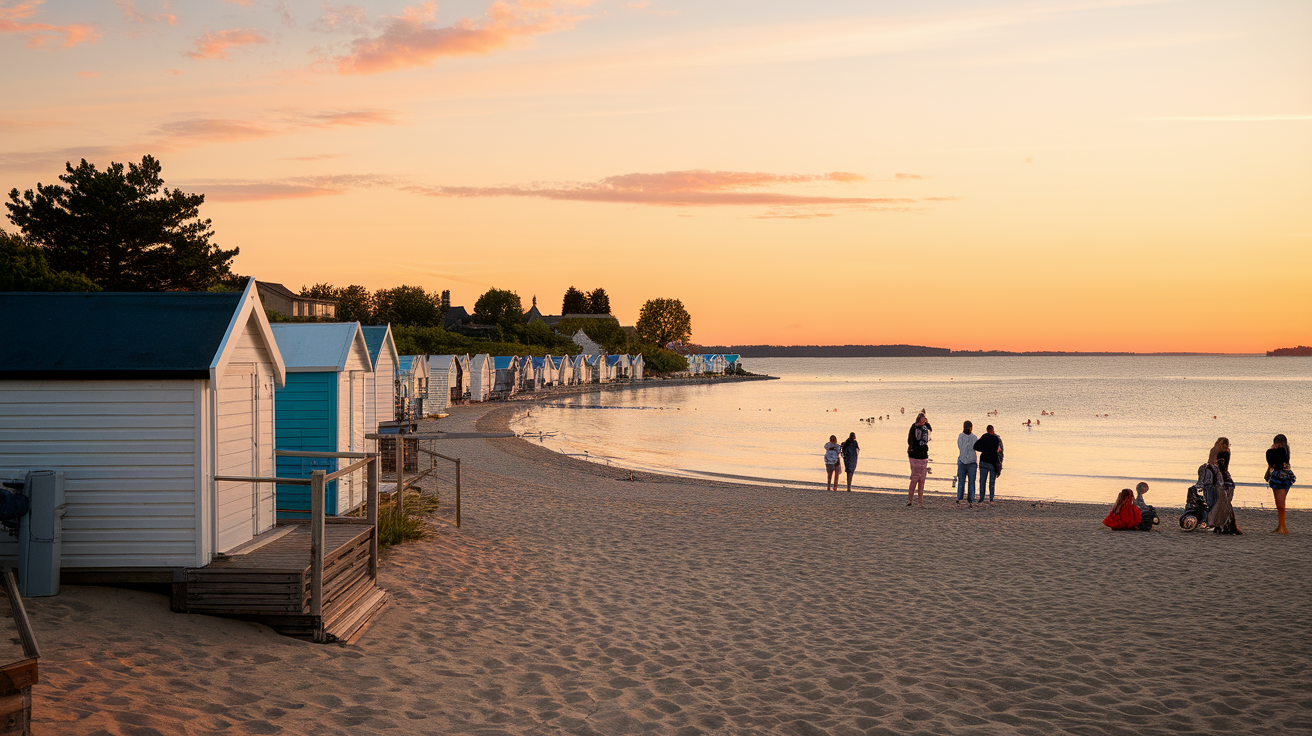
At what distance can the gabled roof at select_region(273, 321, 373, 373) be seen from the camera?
1127 centimetres

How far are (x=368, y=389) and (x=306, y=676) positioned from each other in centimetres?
799

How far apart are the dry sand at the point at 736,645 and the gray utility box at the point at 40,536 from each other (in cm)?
19

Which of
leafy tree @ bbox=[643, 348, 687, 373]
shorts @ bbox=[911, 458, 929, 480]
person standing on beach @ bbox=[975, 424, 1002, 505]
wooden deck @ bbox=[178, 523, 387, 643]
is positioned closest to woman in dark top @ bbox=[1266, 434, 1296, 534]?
person standing on beach @ bbox=[975, 424, 1002, 505]

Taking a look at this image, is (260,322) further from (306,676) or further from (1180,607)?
(1180,607)

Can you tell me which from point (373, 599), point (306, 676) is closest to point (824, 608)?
point (373, 599)

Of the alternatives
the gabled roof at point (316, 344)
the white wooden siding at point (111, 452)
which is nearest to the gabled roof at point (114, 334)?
the white wooden siding at point (111, 452)

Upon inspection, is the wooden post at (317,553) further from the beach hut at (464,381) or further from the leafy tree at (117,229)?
the beach hut at (464,381)

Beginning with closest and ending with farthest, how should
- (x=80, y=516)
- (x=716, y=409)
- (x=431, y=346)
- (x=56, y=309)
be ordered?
1. (x=80, y=516)
2. (x=56, y=309)
3. (x=716, y=409)
4. (x=431, y=346)

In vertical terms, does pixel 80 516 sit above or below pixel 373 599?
above

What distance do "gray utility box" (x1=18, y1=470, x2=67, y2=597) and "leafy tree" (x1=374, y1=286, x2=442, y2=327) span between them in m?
99.8

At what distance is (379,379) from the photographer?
1448cm

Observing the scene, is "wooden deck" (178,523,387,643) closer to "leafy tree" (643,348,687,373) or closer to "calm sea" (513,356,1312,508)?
"calm sea" (513,356,1312,508)

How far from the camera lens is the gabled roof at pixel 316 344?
1127cm

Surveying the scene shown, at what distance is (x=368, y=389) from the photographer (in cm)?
1380
